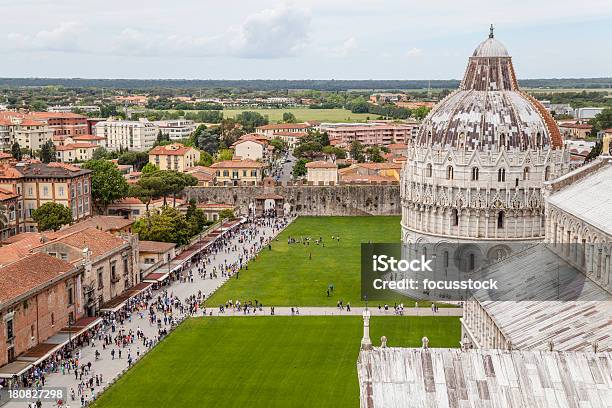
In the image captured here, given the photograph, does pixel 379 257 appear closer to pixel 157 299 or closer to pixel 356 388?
pixel 157 299

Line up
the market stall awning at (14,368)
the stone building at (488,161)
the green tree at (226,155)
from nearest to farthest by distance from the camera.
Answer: the market stall awning at (14,368), the stone building at (488,161), the green tree at (226,155)

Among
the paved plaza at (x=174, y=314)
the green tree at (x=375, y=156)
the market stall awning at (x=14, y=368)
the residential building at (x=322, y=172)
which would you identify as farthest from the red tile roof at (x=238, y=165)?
the market stall awning at (x=14, y=368)

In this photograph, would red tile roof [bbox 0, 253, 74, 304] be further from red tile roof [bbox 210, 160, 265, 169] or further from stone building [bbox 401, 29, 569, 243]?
red tile roof [bbox 210, 160, 265, 169]

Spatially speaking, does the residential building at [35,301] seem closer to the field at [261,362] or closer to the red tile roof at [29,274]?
the red tile roof at [29,274]

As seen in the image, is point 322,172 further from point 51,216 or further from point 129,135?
point 129,135

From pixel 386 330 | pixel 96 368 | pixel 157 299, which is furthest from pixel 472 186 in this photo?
pixel 96 368

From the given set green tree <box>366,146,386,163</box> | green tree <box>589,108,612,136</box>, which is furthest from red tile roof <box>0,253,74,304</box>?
green tree <box>589,108,612,136</box>

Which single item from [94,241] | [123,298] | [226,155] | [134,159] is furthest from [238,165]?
[123,298]
